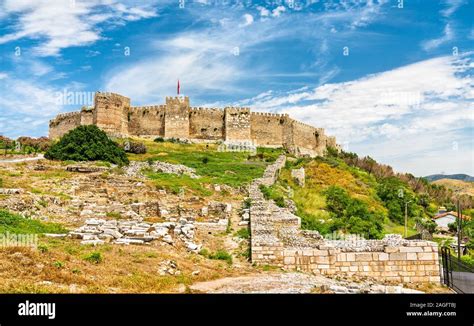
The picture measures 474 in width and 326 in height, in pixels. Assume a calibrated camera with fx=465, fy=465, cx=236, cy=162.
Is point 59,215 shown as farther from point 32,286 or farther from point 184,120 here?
point 184,120

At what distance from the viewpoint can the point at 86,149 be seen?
2917 cm

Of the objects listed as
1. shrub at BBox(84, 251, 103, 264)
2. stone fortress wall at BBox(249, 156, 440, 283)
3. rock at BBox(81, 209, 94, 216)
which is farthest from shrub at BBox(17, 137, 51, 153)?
stone fortress wall at BBox(249, 156, 440, 283)

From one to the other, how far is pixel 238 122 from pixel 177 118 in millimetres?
5882

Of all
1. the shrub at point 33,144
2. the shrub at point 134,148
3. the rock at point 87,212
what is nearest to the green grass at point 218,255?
the rock at point 87,212

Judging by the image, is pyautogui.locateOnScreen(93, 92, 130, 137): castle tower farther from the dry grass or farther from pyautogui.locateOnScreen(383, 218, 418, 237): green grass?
the dry grass

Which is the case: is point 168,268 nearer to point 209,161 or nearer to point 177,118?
point 209,161

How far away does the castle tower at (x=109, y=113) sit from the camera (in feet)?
135

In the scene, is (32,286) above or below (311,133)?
below

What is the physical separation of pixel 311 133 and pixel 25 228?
1610 inches

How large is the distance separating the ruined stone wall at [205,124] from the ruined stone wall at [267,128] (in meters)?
3.22
